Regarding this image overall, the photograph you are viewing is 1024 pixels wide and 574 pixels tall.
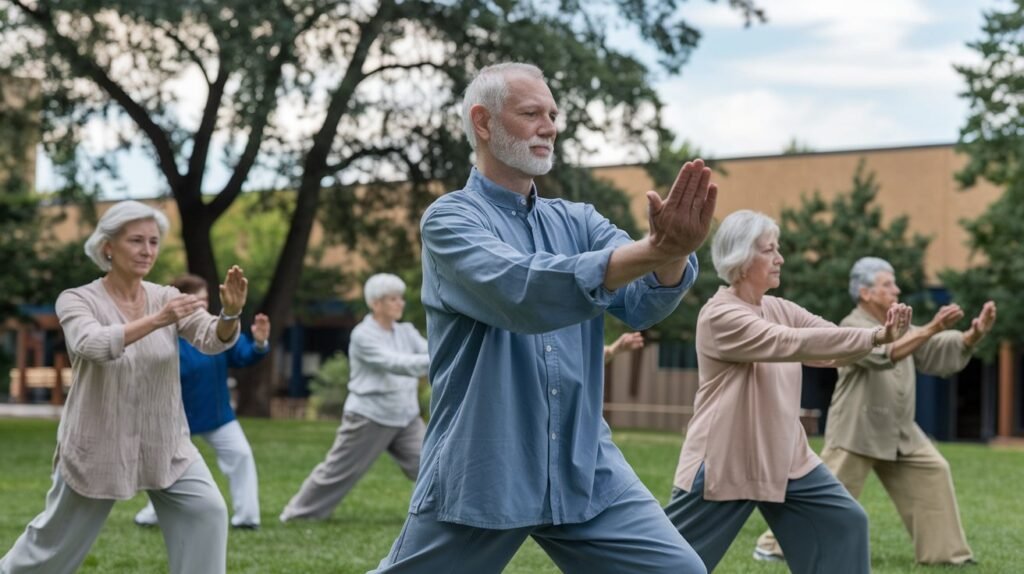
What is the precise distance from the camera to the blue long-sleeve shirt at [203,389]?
11.5 meters

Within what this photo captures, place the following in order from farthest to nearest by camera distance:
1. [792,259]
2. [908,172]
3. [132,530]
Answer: [908,172] < [792,259] < [132,530]

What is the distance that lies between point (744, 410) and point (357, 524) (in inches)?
247

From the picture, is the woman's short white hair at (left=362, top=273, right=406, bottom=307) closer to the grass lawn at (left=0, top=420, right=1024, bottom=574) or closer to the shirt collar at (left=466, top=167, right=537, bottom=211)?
the grass lawn at (left=0, top=420, right=1024, bottom=574)

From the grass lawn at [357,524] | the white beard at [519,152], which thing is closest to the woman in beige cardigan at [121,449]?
the white beard at [519,152]

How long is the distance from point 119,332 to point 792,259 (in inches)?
1189

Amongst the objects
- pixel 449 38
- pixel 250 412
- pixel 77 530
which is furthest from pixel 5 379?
pixel 77 530

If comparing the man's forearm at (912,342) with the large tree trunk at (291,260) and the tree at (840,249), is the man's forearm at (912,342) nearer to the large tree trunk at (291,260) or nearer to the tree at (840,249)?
the large tree trunk at (291,260)

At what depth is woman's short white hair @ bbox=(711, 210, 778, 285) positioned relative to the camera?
22.7ft

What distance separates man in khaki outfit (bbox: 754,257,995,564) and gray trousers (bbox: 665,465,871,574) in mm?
3370

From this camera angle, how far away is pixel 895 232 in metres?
35.8

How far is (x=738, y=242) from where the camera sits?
6969 mm

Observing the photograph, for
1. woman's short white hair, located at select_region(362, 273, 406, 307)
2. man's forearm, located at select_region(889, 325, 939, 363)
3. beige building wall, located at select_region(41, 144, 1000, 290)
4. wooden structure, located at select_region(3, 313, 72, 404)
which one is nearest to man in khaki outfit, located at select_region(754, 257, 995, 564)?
man's forearm, located at select_region(889, 325, 939, 363)

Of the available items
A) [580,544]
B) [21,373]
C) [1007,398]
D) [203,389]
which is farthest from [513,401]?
[21,373]

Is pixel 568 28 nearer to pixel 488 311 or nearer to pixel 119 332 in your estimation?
pixel 119 332
